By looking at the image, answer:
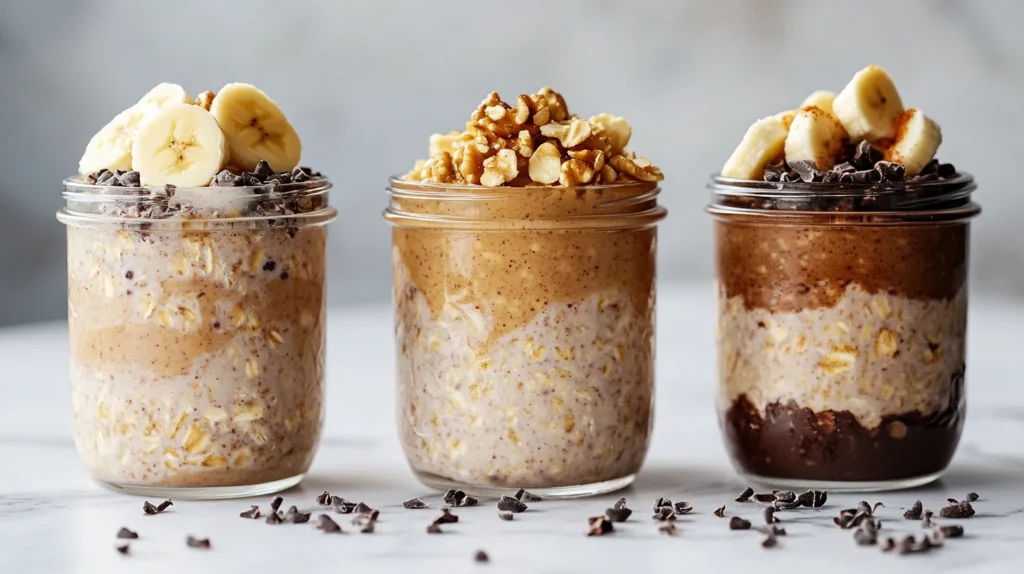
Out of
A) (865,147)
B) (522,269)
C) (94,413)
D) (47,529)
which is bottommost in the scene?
(47,529)

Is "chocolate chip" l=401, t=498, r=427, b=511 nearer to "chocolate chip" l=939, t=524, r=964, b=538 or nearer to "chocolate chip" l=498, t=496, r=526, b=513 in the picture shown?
"chocolate chip" l=498, t=496, r=526, b=513

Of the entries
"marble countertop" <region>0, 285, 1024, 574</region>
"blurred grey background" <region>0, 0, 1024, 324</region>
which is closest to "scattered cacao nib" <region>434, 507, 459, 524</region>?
"marble countertop" <region>0, 285, 1024, 574</region>

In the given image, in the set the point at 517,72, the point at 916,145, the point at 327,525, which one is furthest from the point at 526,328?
the point at 517,72

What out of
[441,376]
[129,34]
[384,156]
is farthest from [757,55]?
[441,376]

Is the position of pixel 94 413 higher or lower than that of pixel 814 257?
lower

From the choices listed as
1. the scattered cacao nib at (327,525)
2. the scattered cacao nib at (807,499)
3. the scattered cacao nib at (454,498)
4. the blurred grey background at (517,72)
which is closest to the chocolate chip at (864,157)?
the scattered cacao nib at (807,499)

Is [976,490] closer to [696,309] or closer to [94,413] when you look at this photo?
[94,413]

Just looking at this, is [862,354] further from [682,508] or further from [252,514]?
[252,514]
